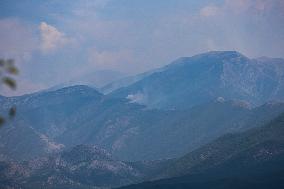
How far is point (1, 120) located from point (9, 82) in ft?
9.04

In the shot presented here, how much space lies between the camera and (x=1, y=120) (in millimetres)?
35188

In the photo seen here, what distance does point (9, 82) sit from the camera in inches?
1361

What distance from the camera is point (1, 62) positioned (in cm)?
3475

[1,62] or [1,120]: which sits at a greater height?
[1,62]

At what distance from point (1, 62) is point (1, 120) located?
13.0 feet

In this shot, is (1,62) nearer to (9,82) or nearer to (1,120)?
(9,82)

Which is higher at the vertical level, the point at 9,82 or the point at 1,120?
the point at 9,82

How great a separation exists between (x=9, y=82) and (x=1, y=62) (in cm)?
149

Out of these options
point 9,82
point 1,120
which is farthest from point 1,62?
point 1,120
